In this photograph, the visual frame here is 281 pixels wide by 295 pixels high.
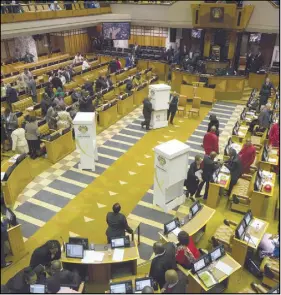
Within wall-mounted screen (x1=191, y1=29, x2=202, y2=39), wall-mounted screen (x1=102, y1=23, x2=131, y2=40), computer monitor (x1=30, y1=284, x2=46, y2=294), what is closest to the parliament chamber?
computer monitor (x1=30, y1=284, x2=46, y2=294)

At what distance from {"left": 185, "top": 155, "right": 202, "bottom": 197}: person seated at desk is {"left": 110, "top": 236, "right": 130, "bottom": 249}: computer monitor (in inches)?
102

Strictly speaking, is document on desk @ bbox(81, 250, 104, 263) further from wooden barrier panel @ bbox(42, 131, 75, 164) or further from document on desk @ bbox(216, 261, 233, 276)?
wooden barrier panel @ bbox(42, 131, 75, 164)

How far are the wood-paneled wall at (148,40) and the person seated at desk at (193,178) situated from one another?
1694 cm

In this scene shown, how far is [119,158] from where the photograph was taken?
32.8 ft

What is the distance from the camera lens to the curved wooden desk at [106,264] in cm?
540

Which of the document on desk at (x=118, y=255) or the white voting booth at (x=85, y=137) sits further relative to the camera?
the white voting booth at (x=85, y=137)

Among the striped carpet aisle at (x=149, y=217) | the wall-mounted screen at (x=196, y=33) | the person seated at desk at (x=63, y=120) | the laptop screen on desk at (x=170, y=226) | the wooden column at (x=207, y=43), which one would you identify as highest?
the wall-mounted screen at (x=196, y=33)

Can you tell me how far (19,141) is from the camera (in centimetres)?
841

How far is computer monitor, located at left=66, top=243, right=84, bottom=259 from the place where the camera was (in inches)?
214

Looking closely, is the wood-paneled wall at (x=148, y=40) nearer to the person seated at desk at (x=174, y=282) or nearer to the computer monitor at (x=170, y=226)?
the computer monitor at (x=170, y=226)

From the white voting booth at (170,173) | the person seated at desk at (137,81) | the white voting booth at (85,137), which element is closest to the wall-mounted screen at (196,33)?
the person seated at desk at (137,81)

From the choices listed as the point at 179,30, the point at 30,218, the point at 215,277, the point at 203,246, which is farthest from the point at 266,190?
the point at 179,30

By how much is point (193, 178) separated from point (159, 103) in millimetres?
4644

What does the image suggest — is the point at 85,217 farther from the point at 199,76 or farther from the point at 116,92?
the point at 199,76
